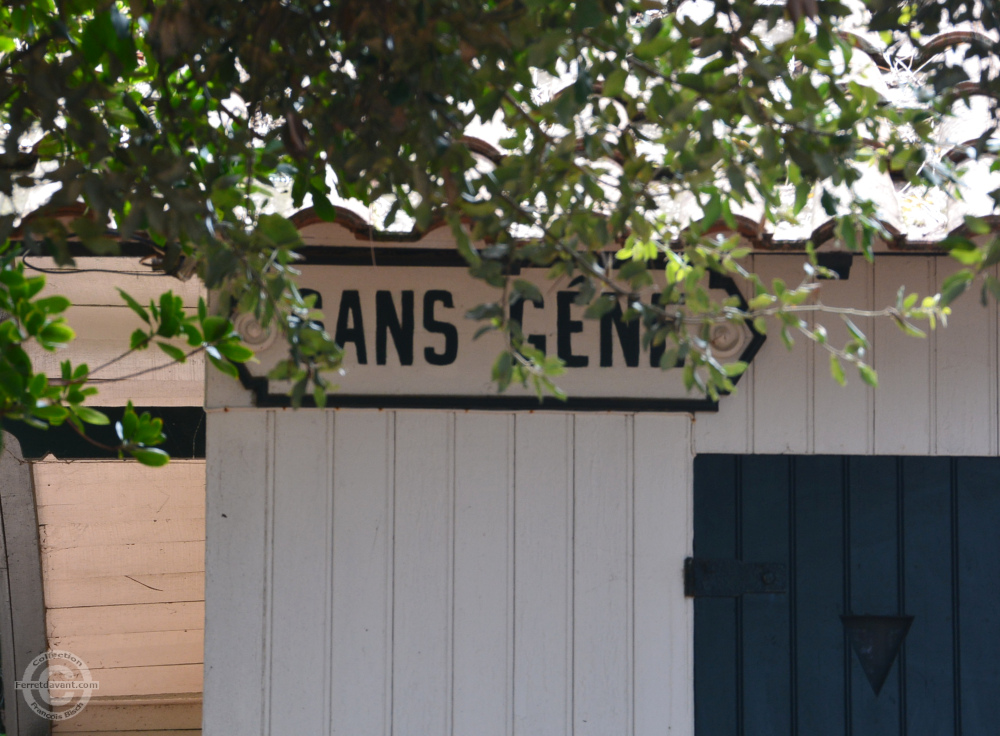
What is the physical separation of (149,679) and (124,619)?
1.14 feet

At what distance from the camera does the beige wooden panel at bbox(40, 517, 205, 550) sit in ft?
14.1

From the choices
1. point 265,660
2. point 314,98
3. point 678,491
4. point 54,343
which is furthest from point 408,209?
point 265,660

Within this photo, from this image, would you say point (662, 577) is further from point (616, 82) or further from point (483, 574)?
point (616, 82)

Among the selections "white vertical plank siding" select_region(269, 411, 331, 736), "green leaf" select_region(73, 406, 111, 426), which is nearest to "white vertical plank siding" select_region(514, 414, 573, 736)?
"white vertical plank siding" select_region(269, 411, 331, 736)

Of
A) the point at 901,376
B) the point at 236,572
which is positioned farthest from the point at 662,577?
the point at 236,572

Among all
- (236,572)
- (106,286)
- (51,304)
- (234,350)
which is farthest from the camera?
(106,286)

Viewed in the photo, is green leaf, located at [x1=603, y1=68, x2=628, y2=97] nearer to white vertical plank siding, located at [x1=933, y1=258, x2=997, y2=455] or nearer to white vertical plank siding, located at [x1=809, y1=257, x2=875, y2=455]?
white vertical plank siding, located at [x1=809, y1=257, x2=875, y2=455]

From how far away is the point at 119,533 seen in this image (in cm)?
436

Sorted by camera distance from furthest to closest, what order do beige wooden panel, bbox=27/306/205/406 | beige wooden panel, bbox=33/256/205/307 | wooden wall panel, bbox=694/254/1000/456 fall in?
beige wooden panel, bbox=27/306/205/406
beige wooden panel, bbox=33/256/205/307
wooden wall panel, bbox=694/254/1000/456

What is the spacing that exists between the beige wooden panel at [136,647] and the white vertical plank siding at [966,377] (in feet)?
11.7

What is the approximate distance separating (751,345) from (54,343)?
80.1 inches

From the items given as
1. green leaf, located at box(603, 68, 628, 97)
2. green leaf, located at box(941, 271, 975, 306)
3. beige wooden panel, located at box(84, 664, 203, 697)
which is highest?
green leaf, located at box(603, 68, 628, 97)

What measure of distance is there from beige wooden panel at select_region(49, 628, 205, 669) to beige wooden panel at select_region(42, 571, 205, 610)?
17cm

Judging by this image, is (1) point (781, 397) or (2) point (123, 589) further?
(2) point (123, 589)
